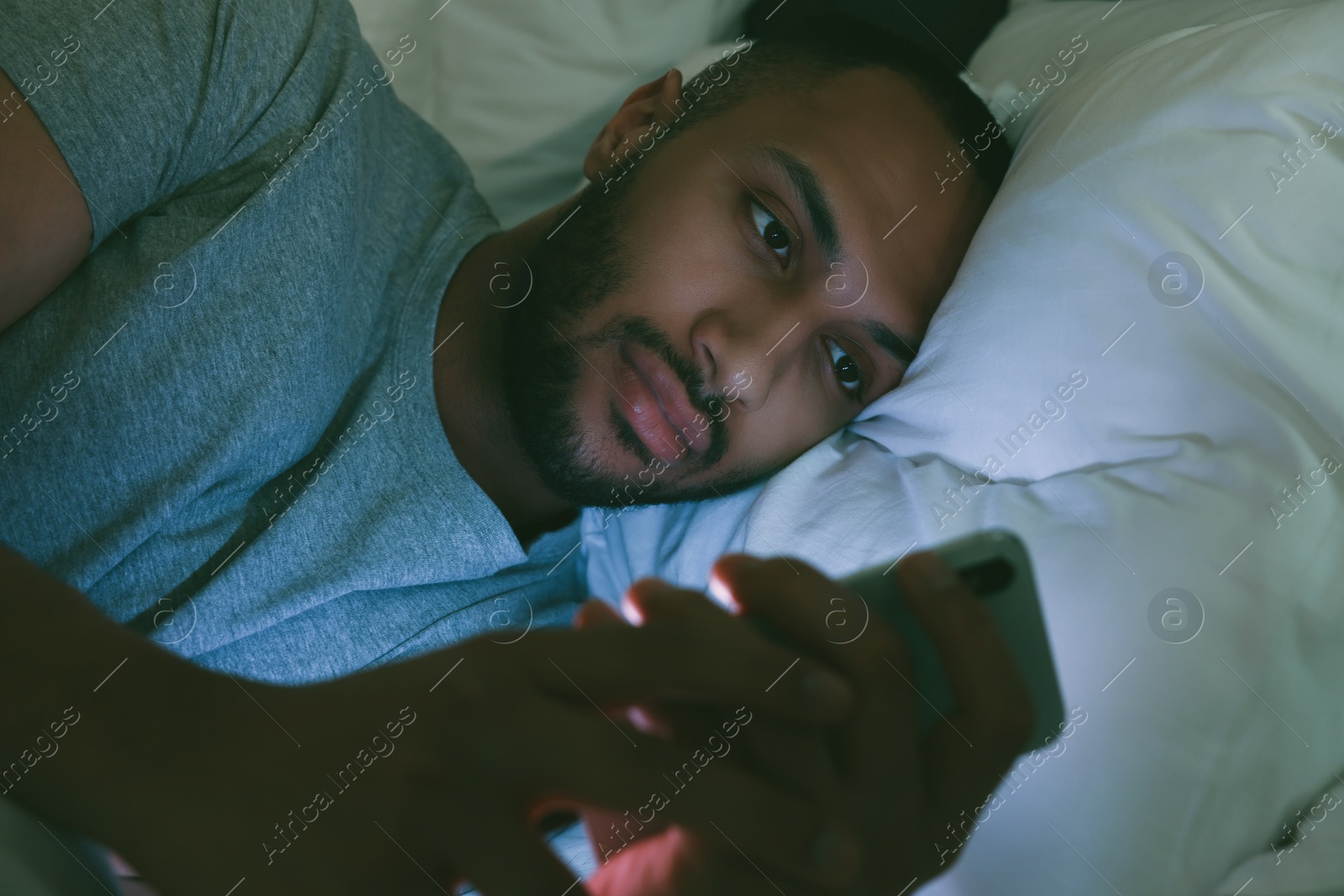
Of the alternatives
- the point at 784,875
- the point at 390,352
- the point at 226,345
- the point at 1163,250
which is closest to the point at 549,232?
the point at 390,352

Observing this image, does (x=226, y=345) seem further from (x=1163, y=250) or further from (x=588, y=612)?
(x=1163, y=250)

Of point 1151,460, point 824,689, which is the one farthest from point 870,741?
point 1151,460

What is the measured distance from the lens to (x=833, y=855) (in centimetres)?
29

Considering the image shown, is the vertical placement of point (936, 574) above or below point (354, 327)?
below

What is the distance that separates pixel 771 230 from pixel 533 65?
0.54 meters

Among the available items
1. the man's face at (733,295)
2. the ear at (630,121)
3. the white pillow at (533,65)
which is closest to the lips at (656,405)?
the man's face at (733,295)

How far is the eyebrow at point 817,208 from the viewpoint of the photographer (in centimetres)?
70

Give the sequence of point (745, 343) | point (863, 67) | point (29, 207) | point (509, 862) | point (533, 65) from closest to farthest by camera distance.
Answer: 1. point (509, 862)
2. point (29, 207)
3. point (745, 343)
4. point (863, 67)
5. point (533, 65)

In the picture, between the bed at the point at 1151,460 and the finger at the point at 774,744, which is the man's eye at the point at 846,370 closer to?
the bed at the point at 1151,460

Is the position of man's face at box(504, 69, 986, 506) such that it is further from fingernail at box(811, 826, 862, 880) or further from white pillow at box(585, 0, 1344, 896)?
fingernail at box(811, 826, 862, 880)

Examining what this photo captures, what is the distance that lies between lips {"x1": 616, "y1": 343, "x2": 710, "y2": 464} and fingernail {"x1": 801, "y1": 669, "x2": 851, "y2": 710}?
1.33 ft

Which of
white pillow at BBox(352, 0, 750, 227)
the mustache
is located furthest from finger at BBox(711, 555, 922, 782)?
white pillow at BBox(352, 0, 750, 227)

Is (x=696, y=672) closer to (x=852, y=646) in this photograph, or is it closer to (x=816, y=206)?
(x=852, y=646)

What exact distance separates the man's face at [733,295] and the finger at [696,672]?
0.40 meters
